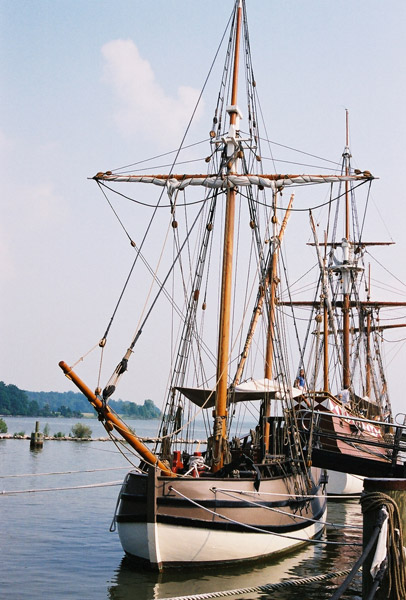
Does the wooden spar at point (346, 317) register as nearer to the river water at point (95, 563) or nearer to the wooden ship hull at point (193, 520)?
the river water at point (95, 563)

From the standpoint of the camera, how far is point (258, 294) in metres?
30.0

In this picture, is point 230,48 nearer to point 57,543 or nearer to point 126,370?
point 126,370

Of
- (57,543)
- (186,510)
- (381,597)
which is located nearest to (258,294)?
(57,543)

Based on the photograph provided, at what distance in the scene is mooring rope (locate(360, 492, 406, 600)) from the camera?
816 centimetres

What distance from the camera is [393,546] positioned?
8188 millimetres

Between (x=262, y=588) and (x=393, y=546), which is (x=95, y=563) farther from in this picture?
(x=393, y=546)

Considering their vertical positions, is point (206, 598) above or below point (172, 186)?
below

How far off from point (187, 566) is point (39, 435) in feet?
162

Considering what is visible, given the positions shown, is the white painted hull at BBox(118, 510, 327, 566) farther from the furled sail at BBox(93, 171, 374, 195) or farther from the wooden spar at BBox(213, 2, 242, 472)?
the furled sail at BBox(93, 171, 374, 195)

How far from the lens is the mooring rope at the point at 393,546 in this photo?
816 centimetres

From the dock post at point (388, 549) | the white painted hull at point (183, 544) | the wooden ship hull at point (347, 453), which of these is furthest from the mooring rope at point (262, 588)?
the dock post at point (388, 549)

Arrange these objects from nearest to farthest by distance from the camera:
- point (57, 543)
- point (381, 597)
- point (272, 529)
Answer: point (381, 597), point (272, 529), point (57, 543)

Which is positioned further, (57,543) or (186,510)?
(57,543)

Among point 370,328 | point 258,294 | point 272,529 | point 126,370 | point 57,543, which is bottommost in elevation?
point 57,543
